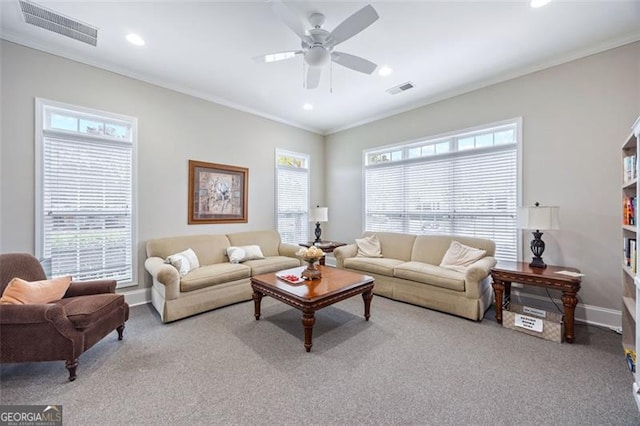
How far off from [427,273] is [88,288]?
149 inches

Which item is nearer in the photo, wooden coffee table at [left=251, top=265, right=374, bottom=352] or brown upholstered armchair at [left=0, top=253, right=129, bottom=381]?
brown upholstered armchair at [left=0, top=253, right=129, bottom=381]

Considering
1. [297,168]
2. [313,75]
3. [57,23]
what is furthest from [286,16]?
[297,168]

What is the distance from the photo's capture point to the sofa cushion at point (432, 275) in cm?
321

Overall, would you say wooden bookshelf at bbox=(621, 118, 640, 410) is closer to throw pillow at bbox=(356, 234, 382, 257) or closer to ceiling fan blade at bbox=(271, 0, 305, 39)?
throw pillow at bbox=(356, 234, 382, 257)

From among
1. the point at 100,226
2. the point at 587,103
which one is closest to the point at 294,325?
the point at 100,226

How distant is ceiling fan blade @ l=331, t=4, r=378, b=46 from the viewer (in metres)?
2.07

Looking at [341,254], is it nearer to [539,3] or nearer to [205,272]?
[205,272]

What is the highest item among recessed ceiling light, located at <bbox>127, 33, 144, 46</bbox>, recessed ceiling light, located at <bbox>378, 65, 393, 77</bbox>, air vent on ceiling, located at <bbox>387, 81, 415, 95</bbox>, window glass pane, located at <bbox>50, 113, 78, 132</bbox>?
air vent on ceiling, located at <bbox>387, 81, 415, 95</bbox>

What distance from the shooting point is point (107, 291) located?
2668 mm

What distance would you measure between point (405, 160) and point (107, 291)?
15.4 feet

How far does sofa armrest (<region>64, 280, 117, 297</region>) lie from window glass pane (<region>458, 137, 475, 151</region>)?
16.2ft

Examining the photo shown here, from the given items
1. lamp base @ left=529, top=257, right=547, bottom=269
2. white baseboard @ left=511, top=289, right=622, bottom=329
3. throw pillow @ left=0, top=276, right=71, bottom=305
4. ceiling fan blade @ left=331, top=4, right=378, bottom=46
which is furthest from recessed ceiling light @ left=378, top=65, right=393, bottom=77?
throw pillow @ left=0, top=276, right=71, bottom=305

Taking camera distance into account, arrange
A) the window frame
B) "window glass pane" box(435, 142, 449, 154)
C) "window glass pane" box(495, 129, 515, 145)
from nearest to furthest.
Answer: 1. "window glass pane" box(495, 129, 515, 145)
2. "window glass pane" box(435, 142, 449, 154)
3. the window frame

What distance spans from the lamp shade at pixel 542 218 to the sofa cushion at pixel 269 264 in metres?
3.26
